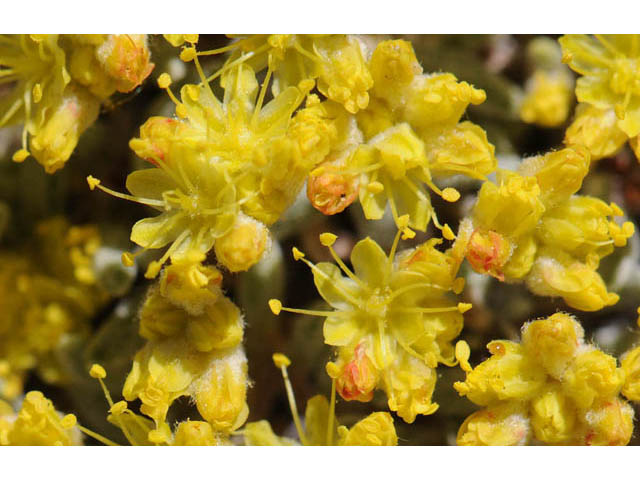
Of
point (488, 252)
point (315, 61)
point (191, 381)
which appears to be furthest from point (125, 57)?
point (488, 252)

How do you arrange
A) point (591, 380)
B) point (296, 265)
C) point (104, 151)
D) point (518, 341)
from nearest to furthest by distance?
point (591, 380) → point (518, 341) → point (296, 265) → point (104, 151)

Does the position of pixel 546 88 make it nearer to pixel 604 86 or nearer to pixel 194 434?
pixel 604 86

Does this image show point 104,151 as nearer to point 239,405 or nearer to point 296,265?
point 296,265

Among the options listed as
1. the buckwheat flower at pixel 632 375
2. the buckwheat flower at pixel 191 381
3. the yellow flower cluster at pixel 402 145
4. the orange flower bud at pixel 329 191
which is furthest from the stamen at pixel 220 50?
the buckwheat flower at pixel 632 375
